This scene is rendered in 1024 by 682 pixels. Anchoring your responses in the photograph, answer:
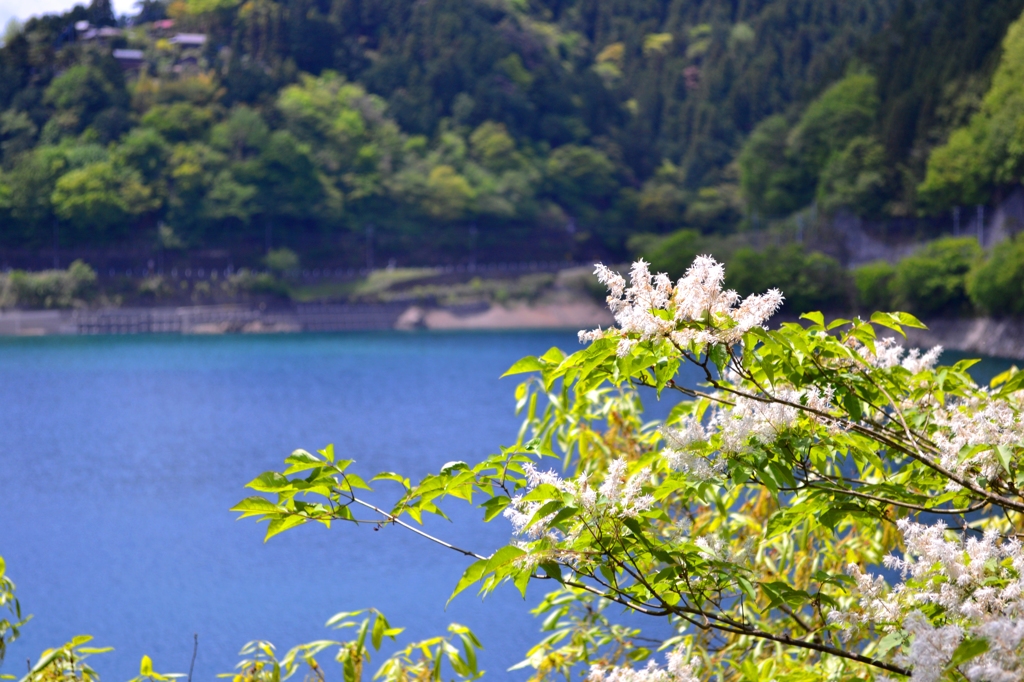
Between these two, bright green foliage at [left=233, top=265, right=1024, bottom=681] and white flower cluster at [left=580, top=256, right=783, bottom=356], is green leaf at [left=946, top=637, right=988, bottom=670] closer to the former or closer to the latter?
bright green foliage at [left=233, top=265, right=1024, bottom=681]

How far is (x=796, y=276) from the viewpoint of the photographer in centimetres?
4466

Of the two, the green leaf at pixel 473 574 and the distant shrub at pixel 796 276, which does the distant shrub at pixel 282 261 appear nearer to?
the distant shrub at pixel 796 276

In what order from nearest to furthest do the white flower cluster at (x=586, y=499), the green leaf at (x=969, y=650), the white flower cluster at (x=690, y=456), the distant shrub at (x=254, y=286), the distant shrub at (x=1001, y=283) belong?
the green leaf at (x=969, y=650), the white flower cluster at (x=586, y=499), the white flower cluster at (x=690, y=456), the distant shrub at (x=1001, y=283), the distant shrub at (x=254, y=286)

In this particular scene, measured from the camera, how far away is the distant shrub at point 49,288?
5219cm

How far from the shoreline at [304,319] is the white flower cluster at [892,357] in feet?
156

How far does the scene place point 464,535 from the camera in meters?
13.1

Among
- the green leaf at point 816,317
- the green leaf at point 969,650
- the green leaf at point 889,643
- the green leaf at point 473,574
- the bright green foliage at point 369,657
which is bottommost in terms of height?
the bright green foliage at point 369,657

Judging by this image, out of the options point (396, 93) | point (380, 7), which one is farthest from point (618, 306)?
point (380, 7)

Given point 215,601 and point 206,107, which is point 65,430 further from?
point 206,107

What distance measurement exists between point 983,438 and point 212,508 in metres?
14.7

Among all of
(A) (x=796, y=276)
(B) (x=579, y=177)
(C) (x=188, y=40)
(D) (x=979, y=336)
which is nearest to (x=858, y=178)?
(A) (x=796, y=276)

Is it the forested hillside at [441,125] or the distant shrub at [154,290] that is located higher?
the forested hillside at [441,125]

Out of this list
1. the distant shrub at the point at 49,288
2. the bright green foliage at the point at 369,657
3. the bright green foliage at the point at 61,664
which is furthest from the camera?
the distant shrub at the point at 49,288

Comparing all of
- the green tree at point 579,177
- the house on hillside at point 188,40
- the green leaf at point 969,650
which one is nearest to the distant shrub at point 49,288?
the house on hillside at point 188,40
